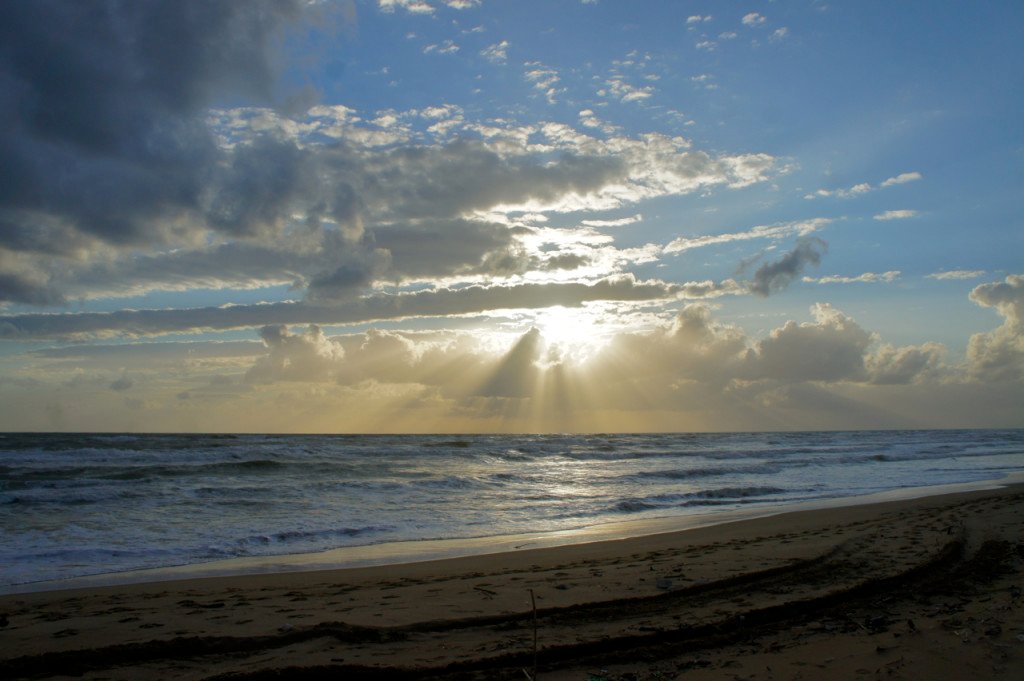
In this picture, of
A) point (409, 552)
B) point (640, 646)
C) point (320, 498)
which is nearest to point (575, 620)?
point (640, 646)

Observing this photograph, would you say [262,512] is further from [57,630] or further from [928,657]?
[928,657]

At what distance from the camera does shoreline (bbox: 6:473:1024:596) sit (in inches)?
391

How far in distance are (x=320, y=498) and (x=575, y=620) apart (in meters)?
16.0

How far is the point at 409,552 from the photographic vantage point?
40.8 ft

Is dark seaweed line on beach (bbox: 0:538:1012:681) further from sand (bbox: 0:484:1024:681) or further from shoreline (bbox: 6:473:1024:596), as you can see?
shoreline (bbox: 6:473:1024:596)

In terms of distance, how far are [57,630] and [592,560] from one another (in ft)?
23.8

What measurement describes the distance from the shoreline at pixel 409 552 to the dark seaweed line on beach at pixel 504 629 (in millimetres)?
4113

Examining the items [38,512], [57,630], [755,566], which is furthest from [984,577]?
[38,512]

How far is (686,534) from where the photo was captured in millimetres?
13977

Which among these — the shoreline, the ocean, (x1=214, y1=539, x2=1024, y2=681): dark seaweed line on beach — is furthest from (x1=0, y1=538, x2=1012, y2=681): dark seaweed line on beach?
the ocean

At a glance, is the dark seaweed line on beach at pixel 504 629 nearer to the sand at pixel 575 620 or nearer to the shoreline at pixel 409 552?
the sand at pixel 575 620

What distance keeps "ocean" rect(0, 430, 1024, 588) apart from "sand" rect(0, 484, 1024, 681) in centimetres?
360

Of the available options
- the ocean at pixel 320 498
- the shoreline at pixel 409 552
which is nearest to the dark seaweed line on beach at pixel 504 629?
the shoreline at pixel 409 552

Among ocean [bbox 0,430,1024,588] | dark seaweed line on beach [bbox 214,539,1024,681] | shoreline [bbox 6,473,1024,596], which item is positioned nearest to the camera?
dark seaweed line on beach [bbox 214,539,1024,681]
